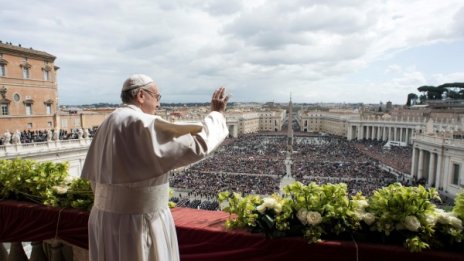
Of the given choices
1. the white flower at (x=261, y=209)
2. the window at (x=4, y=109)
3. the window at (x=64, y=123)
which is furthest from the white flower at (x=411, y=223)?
the window at (x=64, y=123)

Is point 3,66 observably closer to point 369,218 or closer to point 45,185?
point 45,185

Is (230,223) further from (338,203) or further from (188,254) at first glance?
(338,203)

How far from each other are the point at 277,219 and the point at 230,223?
51 centimetres

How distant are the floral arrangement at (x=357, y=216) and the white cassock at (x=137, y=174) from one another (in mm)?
940

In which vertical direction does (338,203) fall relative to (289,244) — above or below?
above

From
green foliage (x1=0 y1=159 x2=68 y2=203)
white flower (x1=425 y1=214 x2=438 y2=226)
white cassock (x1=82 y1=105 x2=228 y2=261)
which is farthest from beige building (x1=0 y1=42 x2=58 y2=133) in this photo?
white flower (x1=425 y1=214 x2=438 y2=226)

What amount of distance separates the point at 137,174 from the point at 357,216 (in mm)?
2095

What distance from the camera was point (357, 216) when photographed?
2998 millimetres

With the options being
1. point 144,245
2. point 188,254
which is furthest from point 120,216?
point 188,254

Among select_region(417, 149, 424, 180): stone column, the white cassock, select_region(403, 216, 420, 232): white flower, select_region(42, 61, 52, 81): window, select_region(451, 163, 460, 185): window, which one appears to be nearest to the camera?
the white cassock

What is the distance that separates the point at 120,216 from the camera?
8.18 ft

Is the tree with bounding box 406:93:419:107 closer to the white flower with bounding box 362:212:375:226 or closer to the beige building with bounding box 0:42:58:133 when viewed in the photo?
the beige building with bounding box 0:42:58:133

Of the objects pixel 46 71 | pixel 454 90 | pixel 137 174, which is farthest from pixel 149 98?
pixel 454 90

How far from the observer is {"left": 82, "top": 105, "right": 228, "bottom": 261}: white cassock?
2152 millimetres
